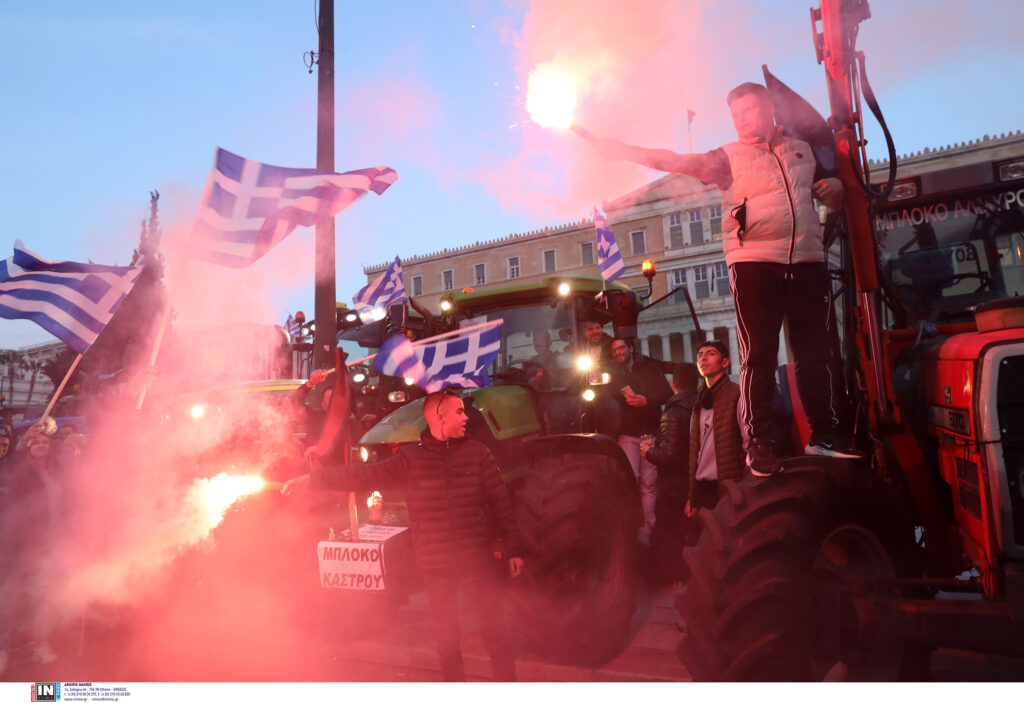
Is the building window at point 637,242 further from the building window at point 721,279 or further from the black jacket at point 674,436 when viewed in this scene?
the building window at point 721,279

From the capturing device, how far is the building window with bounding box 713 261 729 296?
3.25m

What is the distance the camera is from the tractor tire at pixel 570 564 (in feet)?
12.1

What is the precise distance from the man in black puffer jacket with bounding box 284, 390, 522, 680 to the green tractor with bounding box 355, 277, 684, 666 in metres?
0.32

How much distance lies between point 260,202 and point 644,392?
350cm

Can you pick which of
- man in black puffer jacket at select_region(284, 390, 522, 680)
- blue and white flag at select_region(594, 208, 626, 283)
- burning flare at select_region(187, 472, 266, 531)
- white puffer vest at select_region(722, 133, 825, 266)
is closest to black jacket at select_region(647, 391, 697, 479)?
man in black puffer jacket at select_region(284, 390, 522, 680)

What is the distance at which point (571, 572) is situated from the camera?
3826 mm

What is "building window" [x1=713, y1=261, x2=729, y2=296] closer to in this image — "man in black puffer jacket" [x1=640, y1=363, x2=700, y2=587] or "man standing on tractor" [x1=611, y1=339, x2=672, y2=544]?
"man in black puffer jacket" [x1=640, y1=363, x2=700, y2=587]

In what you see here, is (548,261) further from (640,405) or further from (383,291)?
(383,291)

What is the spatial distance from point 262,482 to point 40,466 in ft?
7.57
